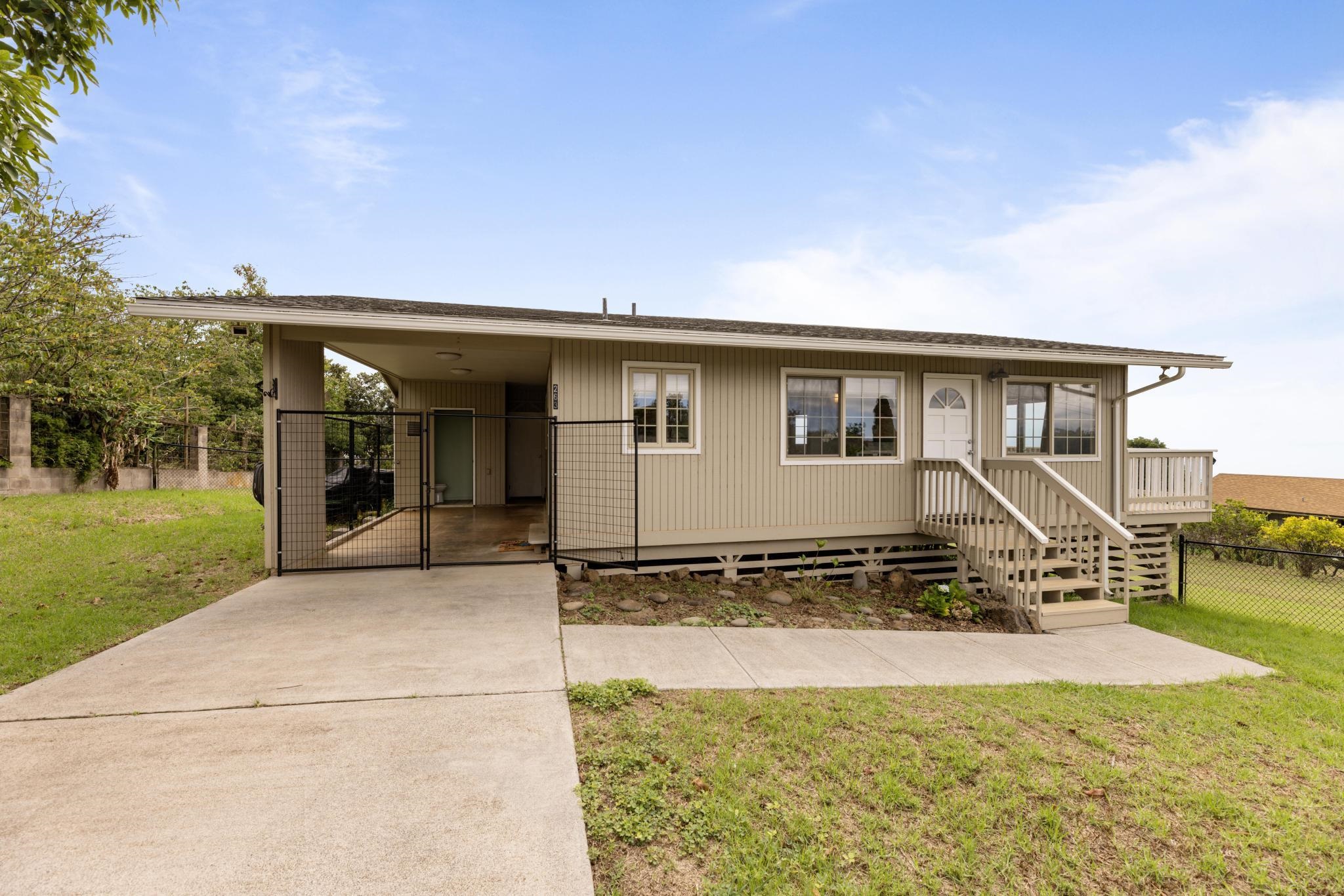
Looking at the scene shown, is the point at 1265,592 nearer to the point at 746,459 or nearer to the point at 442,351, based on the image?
the point at 746,459

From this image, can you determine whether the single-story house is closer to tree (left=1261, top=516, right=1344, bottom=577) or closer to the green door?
the green door

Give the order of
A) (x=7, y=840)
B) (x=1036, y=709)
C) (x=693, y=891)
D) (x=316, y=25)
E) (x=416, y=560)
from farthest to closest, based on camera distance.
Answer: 1. (x=316, y=25)
2. (x=416, y=560)
3. (x=1036, y=709)
4. (x=7, y=840)
5. (x=693, y=891)

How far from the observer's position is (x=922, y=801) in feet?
8.27

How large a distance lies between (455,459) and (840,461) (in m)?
8.53

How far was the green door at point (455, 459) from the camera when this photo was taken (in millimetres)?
12234

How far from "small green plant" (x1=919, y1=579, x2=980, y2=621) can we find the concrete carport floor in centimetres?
461

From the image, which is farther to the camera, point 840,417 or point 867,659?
point 840,417

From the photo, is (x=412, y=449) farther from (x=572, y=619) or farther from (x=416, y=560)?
(x=572, y=619)

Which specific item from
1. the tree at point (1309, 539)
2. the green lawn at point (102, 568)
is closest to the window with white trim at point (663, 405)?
the green lawn at point (102, 568)

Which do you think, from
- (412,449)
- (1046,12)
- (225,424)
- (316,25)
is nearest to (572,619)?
(412,449)

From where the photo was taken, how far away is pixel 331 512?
9.70 metres

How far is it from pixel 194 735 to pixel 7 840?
821 millimetres

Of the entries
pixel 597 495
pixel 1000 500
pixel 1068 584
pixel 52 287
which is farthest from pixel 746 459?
pixel 52 287

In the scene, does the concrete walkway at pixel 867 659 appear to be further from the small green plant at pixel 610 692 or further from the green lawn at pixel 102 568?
the green lawn at pixel 102 568
